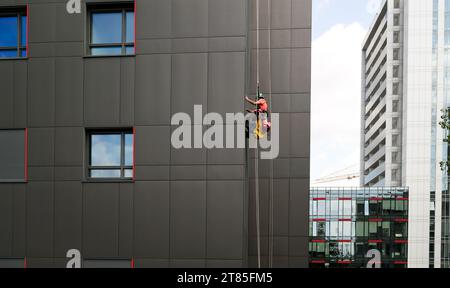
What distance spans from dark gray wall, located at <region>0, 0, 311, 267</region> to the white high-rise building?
266 feet

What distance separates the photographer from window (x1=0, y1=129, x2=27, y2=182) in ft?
38.0

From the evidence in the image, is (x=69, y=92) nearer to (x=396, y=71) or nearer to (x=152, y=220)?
(x=152, y=220)

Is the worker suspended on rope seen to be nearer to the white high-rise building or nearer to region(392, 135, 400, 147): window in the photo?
the white high-rise building

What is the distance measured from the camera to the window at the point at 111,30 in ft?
38.6

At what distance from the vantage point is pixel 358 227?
7969 cm

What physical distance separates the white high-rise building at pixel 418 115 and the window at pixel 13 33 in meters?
83.1

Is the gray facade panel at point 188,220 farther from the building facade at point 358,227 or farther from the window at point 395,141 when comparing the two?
the window at point 395,141

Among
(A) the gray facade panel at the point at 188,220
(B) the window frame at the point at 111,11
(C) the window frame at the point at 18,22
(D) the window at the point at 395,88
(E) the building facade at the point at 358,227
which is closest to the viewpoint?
(A) the gray facade panel at the point at 188,220

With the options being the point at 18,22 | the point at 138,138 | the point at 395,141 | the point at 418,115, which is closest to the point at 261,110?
the point at 138,138

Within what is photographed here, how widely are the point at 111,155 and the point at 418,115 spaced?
282ft

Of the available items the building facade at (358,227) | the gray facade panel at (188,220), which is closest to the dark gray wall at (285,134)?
the gray facade panel at (188,220)

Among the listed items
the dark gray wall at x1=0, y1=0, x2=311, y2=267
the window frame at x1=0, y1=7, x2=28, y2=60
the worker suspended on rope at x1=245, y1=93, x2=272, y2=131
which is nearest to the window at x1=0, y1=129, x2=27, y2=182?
the dark gray wall at x1=0, y1=0, x2=311, y2=267
